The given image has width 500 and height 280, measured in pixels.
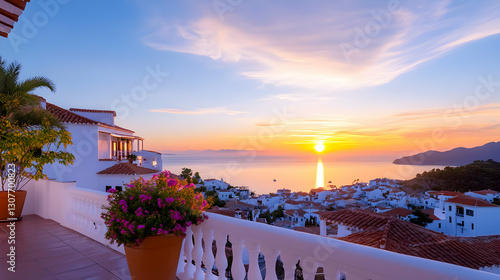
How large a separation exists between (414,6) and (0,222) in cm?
1249

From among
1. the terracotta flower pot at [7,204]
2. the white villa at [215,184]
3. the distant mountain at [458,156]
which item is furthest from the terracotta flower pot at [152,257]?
the white villa at [215,184]

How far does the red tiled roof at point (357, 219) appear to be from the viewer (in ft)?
45.8

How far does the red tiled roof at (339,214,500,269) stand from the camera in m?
10.8

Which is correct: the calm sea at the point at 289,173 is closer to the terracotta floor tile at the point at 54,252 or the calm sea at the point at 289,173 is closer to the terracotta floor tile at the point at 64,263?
the terracotta floor tile at the point at 54,252

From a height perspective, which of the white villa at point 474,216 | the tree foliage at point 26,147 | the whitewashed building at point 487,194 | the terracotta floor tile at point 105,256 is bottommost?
the white villa at point 474,216

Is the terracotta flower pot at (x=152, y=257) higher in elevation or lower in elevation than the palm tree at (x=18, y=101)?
lower

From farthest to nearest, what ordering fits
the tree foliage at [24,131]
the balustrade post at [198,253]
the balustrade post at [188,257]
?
the tree foliage at [24,131] → the balustrade post at [188,257] → the balustrade post at [198,253]

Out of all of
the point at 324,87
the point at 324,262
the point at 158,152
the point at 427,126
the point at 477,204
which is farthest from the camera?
the point at 158,152

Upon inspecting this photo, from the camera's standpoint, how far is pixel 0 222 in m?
7.21

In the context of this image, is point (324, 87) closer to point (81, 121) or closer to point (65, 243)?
point (65, 243)

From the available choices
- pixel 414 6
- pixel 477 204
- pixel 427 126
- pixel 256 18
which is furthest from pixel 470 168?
pixel 256 18

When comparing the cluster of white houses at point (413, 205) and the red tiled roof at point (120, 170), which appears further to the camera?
the cluster of white houses at point (413, 205)

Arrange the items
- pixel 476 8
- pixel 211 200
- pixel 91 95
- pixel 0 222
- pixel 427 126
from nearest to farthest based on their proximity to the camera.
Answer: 1. pixel 211 200
2. pixel 0 222
3. pixel 476 8
4. pixel 91 95
5. pixel 427 126

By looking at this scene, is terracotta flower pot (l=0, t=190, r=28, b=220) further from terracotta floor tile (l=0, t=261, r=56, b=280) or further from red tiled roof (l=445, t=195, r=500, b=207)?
red tiled roof (l=445, t=195, r=500, b=207)
